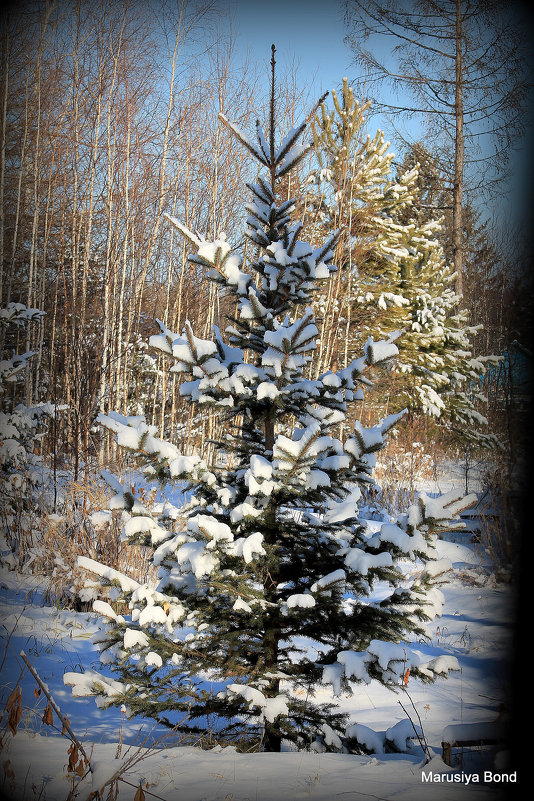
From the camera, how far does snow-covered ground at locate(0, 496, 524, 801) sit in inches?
64.1

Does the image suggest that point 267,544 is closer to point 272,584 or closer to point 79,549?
point 272,584

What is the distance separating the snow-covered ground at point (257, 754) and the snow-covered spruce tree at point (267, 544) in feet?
0.76

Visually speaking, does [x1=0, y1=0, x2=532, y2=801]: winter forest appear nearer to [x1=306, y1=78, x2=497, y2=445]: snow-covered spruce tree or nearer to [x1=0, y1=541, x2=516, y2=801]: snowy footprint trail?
[x1=0, y1=541, x2=516, y2=801]: snowy footprint trail

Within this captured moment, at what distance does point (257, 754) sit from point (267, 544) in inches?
37.8

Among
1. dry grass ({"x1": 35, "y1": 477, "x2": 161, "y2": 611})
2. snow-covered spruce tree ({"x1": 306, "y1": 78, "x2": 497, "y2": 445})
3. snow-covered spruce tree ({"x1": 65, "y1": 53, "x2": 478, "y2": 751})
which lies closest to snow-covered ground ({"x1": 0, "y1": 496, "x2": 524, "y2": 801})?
snow-covered spruce tree ({"x1": 65, "y1": 53, "x2": 478, "y2": 751})

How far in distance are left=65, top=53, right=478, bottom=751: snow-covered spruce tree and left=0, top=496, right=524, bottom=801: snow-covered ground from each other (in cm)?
23

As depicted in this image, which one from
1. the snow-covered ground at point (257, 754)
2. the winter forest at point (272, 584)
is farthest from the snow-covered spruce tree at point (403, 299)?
the snow-covered ground at point (257, 754)

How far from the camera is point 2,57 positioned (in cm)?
538

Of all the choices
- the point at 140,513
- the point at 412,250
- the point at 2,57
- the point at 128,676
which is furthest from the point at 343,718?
the point at 412,250

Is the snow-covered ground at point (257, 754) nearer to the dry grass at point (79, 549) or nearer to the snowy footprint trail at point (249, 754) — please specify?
the snowy footprint trail at point (249, 754)

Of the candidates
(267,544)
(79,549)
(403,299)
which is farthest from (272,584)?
(403,299)

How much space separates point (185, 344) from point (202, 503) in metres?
0.85

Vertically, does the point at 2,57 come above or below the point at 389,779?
above

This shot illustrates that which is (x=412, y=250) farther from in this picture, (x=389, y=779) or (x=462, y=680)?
(x=389, y=779)
